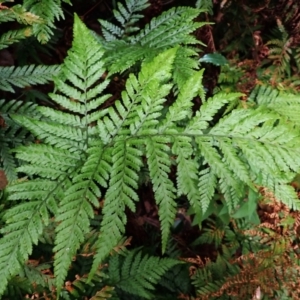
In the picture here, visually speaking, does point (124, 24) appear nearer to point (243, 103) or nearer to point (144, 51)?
point (144, 51)

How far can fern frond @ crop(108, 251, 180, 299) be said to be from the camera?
7.43 ft

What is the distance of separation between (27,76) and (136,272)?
127 cm

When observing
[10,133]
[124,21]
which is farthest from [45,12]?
[10,133]

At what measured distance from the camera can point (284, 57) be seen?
2.80 meters

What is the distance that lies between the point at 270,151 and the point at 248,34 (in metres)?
1.62

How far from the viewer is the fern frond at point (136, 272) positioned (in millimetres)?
2264

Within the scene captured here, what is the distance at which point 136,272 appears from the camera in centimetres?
233

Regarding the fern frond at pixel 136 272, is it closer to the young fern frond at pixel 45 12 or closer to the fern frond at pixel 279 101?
the fern frond at pixel 279 101

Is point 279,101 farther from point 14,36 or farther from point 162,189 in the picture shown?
point 14,36

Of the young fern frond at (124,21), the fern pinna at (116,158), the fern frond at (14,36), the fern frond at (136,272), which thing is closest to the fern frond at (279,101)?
the fern pinna at (116,158)

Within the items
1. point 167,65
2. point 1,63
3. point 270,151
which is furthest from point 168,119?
point 1,63

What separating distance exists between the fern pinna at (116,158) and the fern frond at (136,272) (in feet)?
2.80

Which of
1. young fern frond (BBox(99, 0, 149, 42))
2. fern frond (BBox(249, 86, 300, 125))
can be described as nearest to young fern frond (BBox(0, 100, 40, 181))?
young fern frond (BBox(99, 0, 149, 42))

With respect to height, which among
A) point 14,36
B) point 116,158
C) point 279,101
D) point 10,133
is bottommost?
point 279,101
